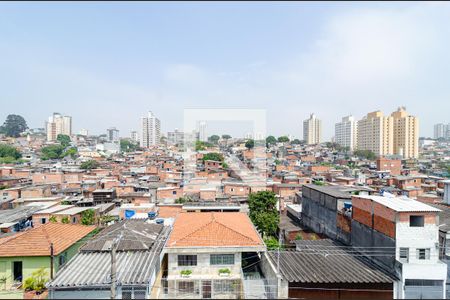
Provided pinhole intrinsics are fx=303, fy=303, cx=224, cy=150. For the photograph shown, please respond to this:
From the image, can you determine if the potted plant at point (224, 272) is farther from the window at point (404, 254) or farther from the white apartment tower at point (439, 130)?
the white apartment tower at point (439, 130)

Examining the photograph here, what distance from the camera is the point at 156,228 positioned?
1210 cm

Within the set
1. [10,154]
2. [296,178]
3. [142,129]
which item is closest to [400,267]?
[296,178]

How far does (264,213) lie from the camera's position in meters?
16.7

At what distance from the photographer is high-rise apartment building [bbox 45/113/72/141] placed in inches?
3393

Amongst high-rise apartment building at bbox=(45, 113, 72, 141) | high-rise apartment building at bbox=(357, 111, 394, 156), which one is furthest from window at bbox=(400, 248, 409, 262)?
high-rise apartment building at bbox=(45, 113, 72, 141)

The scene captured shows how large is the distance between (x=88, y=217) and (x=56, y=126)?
82.2 meters

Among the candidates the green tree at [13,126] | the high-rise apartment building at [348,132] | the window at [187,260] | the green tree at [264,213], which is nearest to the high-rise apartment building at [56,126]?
the green tree at [13,126]

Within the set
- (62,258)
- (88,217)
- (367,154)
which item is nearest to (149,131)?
(367,154)

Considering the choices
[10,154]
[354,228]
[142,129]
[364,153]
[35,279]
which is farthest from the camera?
[142,129]

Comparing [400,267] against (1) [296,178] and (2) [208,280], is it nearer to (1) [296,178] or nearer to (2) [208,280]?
(2) [208,280]

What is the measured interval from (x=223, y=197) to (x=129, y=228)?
12.6m

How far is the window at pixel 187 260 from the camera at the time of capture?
9.20 metres

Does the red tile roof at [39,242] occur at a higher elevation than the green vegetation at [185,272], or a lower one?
higher

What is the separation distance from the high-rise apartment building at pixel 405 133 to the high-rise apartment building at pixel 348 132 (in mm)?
14949
